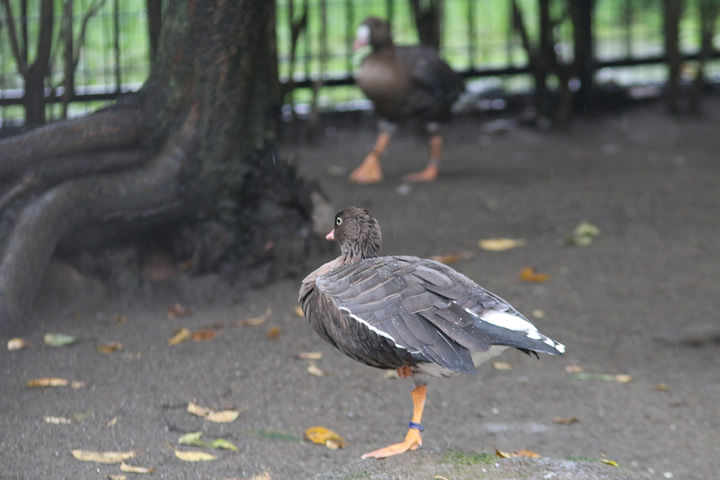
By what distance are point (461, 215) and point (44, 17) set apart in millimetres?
3151

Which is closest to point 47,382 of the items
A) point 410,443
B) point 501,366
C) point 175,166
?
point 175,166

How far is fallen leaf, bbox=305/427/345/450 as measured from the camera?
3604mm

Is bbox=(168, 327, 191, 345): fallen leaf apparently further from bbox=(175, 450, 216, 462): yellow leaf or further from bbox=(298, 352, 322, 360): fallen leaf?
bbox=(175, 450, 216, 462): yellow leaf

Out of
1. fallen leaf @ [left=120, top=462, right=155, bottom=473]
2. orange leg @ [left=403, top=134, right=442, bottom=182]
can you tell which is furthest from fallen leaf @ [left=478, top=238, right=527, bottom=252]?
fallen leaf @ [left=120, top=462, right=155, bottom=473]

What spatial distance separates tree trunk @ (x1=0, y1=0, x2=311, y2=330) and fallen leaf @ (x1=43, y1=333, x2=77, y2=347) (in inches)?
5.7

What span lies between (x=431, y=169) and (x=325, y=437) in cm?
448

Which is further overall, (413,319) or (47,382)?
(47,382)

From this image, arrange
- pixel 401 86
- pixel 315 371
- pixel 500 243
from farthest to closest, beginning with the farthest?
pixel 401 86, pixel 500 243, pixel 315 371

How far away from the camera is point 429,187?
7.59 metres

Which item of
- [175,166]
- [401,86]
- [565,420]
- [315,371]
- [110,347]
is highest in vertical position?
[401,86]

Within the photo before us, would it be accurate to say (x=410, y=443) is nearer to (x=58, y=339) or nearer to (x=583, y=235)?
(x=58, y=339)

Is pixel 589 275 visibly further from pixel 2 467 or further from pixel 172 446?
pixel 2 467

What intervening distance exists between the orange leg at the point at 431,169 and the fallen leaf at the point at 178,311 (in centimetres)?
322

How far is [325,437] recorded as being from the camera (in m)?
3.63
